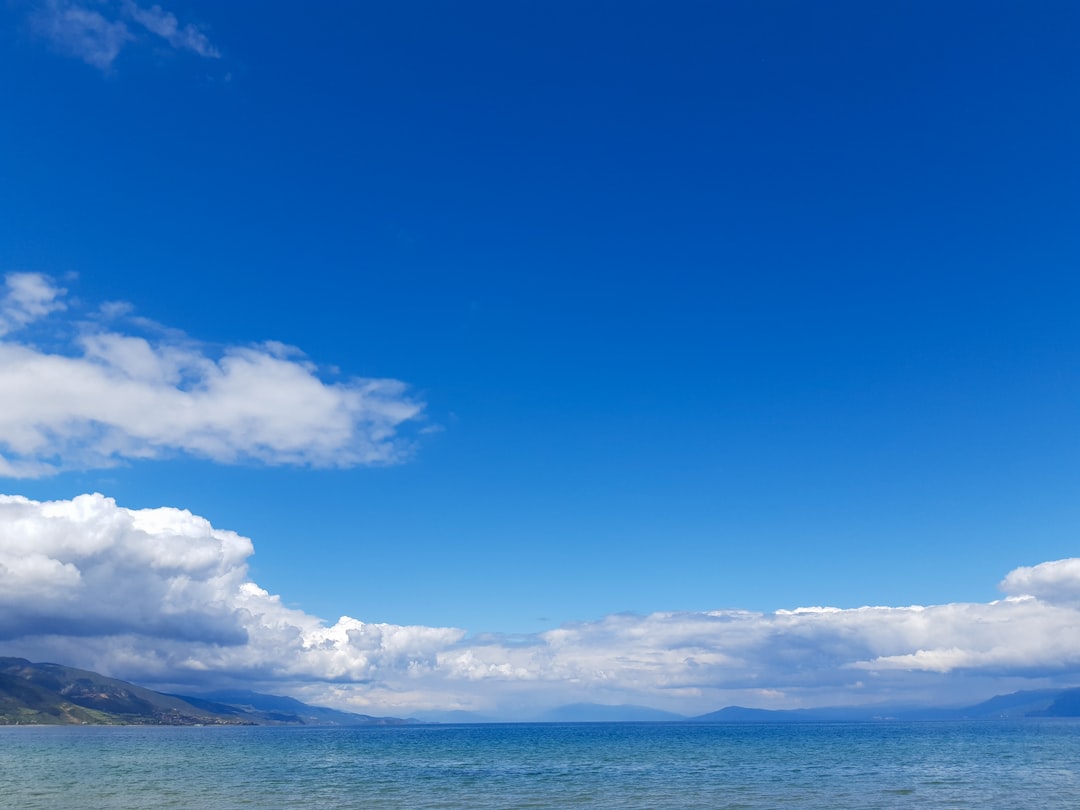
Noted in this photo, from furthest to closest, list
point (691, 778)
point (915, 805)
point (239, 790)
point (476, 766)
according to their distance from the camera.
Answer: point (476, 766), point (691, 778), point (239, 790), point (915, 805)

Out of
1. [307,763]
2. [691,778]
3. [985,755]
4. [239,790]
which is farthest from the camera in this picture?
[985,755]

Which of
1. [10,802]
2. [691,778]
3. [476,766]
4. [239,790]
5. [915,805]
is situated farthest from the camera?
[476,766]

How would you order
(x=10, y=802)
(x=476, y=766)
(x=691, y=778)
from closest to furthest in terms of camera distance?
1. (x=10, y=802)
2. (x=691, y=778)
3. (x=476, y=766)

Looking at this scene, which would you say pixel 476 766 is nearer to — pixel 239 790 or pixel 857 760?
pixel 239 790

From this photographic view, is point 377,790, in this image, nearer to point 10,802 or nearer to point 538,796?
point 538,796

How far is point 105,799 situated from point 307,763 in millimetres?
62156

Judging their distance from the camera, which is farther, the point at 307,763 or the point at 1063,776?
the point at 307,763

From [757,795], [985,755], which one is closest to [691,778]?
[757,795]

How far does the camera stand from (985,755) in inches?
5399

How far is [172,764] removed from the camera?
12356cm

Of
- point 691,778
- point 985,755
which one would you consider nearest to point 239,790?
point 691,778

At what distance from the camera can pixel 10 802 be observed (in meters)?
68.8

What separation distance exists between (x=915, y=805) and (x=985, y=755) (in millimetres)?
95445

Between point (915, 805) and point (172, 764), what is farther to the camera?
point (172, 764)
